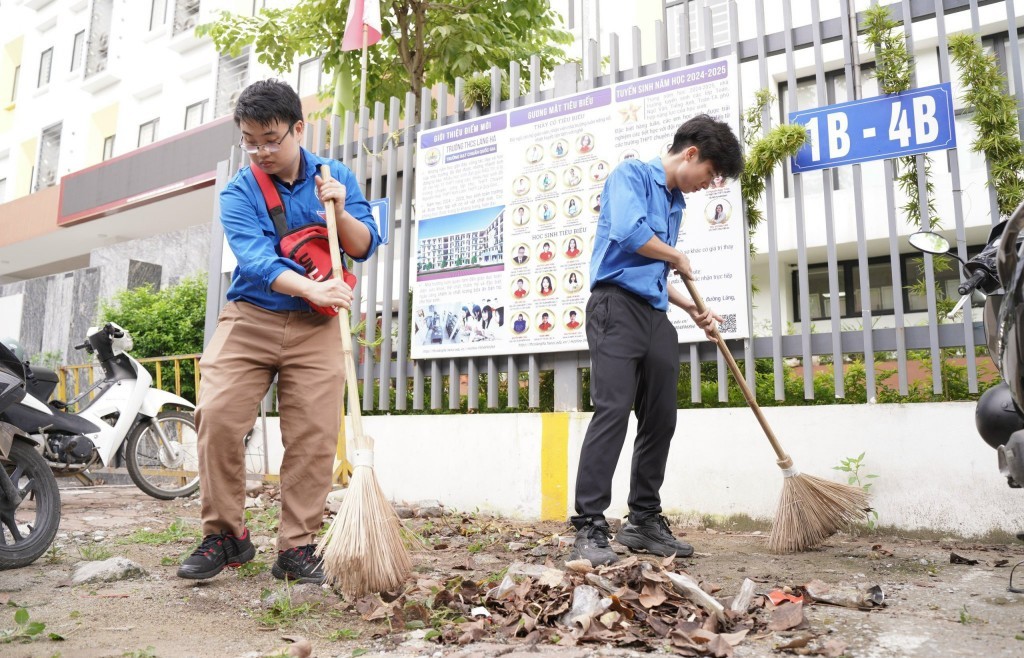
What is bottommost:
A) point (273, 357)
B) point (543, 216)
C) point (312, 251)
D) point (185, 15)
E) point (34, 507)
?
point (34, 507)

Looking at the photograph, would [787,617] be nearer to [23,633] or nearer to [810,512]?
[810,512]

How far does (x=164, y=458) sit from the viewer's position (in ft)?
19.9

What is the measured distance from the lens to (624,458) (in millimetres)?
4297

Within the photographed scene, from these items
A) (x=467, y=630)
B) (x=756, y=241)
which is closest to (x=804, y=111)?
(x=756, y=241)

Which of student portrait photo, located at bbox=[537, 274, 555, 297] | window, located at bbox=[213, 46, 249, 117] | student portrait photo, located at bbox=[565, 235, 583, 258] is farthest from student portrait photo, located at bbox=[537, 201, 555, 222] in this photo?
window, located at bbox=[213, 46, 249, 117]

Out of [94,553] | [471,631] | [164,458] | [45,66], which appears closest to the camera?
[471,631]

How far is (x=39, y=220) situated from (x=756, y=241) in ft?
75.4

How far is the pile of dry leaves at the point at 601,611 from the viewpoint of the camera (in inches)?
83.4

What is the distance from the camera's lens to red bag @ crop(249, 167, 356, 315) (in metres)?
2.91

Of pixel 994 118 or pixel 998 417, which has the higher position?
pixel 994 118

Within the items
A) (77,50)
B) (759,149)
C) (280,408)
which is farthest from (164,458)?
(77,50)

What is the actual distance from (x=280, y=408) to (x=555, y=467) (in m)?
1.96

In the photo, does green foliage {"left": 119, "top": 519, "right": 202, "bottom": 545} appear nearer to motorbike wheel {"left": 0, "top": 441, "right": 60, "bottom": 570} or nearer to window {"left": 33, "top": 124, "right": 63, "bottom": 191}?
motorbike wheel {"left": 0, "top": 441, "right": 60, "bottom": 570}

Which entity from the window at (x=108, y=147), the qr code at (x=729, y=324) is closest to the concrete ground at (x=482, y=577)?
the qr code at (x=729, y=324)
